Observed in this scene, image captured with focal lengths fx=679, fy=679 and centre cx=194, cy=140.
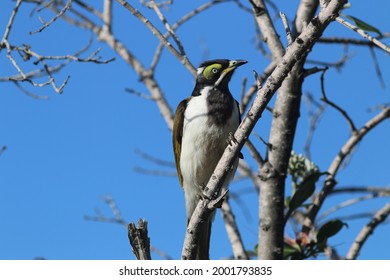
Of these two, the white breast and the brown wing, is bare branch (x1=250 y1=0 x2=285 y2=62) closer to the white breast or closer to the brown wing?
the white breast

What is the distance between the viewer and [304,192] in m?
5.18

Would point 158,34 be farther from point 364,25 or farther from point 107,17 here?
point 107,17

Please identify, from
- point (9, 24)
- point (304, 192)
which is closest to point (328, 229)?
point (304, 192)

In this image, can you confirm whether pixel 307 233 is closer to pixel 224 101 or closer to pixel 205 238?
pixel 205 238

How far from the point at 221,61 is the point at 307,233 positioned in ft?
4.94

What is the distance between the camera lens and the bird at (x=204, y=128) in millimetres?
4859

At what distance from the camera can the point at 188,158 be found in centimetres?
505

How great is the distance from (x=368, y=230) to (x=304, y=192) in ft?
2.43

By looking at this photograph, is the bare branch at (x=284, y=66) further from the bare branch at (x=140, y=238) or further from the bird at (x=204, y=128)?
the bird at (x=204, y=128)

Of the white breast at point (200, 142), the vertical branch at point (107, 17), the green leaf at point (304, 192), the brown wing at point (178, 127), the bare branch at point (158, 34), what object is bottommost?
the green leaf at point (304, 192)

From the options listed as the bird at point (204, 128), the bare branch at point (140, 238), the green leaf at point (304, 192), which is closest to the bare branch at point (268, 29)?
the bird at point (204, 128)

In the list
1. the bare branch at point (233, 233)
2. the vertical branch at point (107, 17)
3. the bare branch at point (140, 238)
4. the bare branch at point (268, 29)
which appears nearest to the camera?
the bare branch at point (140, 238)

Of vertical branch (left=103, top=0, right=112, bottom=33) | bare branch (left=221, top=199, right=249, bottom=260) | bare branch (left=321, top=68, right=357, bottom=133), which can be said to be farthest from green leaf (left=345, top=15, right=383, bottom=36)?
vertical branch (left=103, top=0, right=112, bottom=33)

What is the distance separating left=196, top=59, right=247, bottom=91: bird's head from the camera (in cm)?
516
